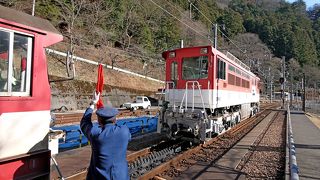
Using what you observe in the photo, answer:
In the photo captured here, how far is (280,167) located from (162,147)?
404cm

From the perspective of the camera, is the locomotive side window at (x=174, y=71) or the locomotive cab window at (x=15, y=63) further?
the locomotive side window at (x=174, y=71)

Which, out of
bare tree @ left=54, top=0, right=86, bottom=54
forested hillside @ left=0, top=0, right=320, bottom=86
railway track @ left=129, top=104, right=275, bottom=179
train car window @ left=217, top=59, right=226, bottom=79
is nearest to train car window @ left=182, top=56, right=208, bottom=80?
train car window @ left=217, top=59, right=226, bottom=79

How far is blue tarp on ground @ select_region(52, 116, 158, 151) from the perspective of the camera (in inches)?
Result: 504

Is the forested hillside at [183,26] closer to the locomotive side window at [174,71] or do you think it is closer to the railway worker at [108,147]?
the locomotive side window at [174,71]

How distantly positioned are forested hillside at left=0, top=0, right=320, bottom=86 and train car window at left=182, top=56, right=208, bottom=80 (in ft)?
30.8

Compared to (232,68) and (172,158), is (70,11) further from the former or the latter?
(172,158)

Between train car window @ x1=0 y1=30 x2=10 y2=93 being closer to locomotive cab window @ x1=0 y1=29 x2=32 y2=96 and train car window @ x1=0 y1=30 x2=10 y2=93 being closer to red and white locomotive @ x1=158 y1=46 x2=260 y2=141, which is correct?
locomotive cab window @ x1=0 y1=29 x2=32 y2=96

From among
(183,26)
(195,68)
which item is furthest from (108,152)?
(183,26)

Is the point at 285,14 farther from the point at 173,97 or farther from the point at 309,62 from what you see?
the point at 173,97

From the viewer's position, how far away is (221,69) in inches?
544

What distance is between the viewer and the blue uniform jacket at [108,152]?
12.9 ft

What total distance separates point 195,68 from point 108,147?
379 inches

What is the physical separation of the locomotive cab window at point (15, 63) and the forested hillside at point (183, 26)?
17909 mm

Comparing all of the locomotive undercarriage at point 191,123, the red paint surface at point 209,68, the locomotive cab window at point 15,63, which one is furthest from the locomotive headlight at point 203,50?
the locomotive cab window at point 15,63
